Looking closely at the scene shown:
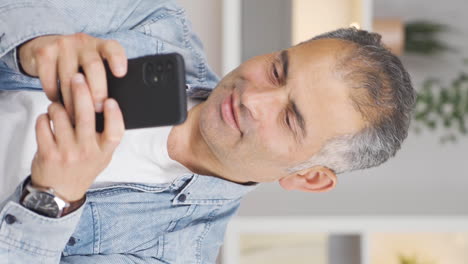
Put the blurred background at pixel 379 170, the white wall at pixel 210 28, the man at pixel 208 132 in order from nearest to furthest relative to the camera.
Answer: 1. the man at pixel 208 132
2. the blurred background at pixel 379 170
3. the white wall at pixel 210 28

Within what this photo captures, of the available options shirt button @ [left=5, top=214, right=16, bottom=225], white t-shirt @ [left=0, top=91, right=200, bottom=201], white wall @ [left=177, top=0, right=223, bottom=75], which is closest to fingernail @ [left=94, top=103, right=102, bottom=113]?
shirt button @ [left=5, top=214, right=16, bottom=225]

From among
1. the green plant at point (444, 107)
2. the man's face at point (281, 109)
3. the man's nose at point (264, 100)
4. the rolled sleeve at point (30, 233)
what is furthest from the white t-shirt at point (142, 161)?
the green plant at point (444, 107)

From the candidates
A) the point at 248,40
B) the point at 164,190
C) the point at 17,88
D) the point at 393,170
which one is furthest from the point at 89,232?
the point at 393,170

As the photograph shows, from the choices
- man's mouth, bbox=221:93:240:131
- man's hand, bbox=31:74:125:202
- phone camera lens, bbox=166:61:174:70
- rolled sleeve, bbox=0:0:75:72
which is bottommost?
man's mouth, bbox=221:93:240:131

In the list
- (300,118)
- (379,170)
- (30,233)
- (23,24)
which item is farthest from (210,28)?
(30,233)

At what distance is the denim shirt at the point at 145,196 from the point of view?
1.27 metres

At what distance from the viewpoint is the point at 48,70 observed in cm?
86

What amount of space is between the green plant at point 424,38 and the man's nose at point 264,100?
163 cm

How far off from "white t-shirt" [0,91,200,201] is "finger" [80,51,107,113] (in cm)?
39

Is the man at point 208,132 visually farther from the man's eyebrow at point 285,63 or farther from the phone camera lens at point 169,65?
the phone camera lens at point 169,65

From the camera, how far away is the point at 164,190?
4.55 feet

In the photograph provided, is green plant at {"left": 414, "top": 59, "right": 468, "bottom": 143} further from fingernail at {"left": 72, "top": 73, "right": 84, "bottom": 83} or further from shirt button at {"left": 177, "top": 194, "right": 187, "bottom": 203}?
fingernail at {"left": 72, "top": 73, "right": 84, "bottom": 83}

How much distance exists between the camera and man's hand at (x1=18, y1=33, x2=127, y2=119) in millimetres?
828

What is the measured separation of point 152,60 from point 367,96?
1.85 feet
